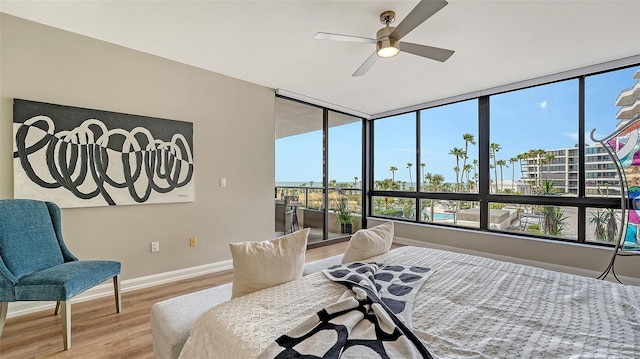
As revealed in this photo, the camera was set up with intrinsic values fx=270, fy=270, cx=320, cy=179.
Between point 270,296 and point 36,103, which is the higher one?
point 36,103

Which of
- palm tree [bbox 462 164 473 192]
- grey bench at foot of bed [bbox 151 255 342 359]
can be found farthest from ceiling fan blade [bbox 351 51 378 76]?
palm tree [bbox 462 164 473 192]

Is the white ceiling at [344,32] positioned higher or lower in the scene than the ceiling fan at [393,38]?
higher

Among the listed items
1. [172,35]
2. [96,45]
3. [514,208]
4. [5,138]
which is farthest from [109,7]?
[514,208]

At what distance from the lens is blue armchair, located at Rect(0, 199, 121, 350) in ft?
5.84

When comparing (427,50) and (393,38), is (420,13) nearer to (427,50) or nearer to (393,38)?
(393,38)

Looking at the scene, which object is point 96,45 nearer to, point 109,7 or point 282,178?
point 109,7

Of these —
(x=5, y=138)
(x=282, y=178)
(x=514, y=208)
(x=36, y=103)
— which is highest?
(x=36, y=103)

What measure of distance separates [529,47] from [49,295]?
14.8 feet

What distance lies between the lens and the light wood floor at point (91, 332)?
5.89ft

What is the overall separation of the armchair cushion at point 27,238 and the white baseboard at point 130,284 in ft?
1.88

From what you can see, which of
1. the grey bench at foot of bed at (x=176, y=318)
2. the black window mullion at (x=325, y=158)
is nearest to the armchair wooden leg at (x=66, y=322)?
the grey bench at foot of bed at (x=176, y=318)

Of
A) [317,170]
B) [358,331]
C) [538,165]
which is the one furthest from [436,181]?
[358,331]

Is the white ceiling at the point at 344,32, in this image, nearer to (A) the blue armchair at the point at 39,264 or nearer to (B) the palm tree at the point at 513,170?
(B) the palm tree at the point at 513,170

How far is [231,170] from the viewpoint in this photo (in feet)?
11.6
